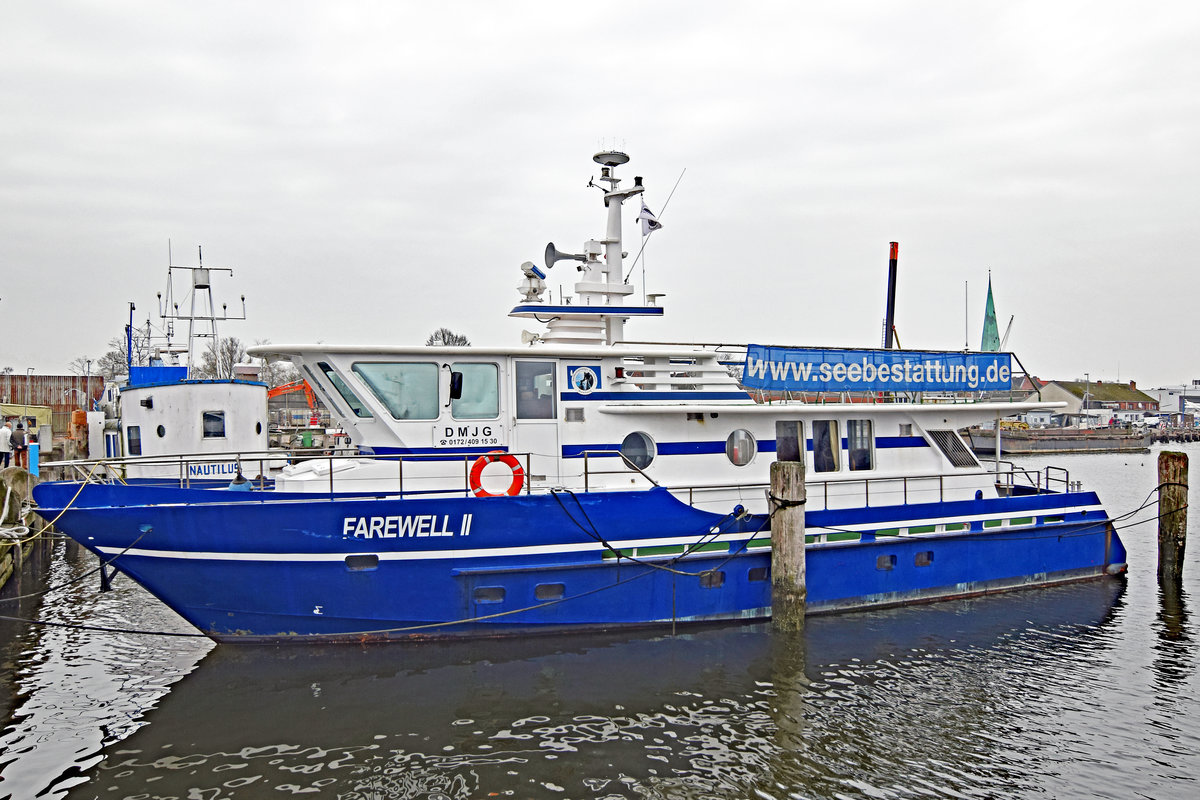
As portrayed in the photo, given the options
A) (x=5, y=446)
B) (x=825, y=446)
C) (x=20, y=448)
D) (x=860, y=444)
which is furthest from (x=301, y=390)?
(x=860, y=444)

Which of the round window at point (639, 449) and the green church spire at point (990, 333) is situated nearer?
the round window at point (639, 449)

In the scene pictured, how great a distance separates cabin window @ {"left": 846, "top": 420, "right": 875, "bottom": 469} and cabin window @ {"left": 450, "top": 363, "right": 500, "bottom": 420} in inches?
217

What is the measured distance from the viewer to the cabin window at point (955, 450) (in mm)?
12977

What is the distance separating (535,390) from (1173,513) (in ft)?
37.5

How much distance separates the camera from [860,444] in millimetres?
12492

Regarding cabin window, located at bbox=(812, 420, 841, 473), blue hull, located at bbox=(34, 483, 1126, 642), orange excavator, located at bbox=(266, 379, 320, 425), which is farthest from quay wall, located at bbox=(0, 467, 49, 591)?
cabin window, located at bbox=(812, 420, 841, 473)

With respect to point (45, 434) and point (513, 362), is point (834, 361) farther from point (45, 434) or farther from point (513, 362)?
point (45, 434)

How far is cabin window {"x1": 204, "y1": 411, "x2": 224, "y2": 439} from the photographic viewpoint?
17844 millimetres

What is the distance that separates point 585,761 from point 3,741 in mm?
5782

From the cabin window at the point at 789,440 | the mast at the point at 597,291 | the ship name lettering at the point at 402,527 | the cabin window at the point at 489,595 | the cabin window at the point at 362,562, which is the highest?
the mast at the point at 597,291

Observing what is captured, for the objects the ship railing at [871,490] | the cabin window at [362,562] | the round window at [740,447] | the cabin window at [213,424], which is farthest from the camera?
the cabin window at [213,424]

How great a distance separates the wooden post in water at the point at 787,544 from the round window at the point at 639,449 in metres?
1.68

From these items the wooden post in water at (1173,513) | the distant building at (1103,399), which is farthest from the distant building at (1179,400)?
the wooden post in water at (1173,513)

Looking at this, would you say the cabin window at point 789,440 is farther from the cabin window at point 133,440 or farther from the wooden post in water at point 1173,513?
the cabin window at point 133,440
